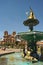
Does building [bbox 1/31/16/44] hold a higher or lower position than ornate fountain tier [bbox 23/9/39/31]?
higher

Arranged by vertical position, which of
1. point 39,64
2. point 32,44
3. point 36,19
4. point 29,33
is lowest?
point 39,64

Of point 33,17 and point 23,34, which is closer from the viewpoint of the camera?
point 23,34

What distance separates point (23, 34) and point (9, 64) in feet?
19.7

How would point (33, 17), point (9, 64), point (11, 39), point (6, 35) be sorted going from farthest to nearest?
point (6, 35)
point (11, 39)
point (33, 17)
point (9, 64)

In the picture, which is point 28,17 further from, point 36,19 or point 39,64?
point 39,64

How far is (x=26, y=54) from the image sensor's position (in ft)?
65.8

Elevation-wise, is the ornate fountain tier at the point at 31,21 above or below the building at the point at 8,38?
below

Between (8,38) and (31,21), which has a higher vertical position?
(8,38)

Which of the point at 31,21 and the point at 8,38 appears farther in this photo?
the point at 8,38

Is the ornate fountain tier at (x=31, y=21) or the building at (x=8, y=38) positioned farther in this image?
the building at (x=8, y=38)

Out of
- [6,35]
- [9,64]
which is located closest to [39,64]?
[9,64]

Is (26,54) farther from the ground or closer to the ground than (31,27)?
closer to the ground

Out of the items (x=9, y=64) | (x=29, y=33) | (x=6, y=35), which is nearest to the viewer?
(x=9, y=64)

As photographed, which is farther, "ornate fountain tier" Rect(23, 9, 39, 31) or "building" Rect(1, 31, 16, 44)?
"building" Rect(1, 31, 16, 44)
